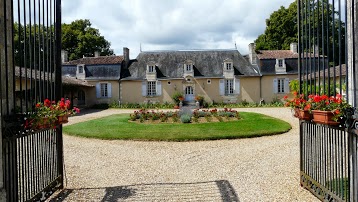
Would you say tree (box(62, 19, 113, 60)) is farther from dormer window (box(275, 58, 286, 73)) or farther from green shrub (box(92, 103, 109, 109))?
dormer window (box(275, 58, 286, 73))

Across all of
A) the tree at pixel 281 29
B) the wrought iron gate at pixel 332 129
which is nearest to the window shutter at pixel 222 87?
the tree at pixel 281 29

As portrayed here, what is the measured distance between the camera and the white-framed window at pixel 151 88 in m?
23.6

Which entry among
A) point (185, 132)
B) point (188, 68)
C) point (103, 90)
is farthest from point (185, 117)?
point (103, 90)

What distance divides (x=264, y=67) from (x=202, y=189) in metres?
20.1

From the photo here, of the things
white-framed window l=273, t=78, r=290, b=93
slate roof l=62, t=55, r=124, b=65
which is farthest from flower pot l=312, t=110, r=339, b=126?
slate roof l=62, t=55, r=124, b=65

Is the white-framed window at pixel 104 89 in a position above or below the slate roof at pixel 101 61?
below

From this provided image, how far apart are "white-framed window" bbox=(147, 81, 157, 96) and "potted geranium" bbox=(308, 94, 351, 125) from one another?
813 inches

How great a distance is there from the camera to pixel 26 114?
300 centimetres

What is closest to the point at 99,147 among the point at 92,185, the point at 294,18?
the point at 92,185

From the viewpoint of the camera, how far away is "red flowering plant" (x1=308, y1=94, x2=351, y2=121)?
2818mm

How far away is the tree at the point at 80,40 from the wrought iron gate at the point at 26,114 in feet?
97.8

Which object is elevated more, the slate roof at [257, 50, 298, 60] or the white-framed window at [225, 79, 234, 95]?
the slate roof at [257, 50, 298, 60]

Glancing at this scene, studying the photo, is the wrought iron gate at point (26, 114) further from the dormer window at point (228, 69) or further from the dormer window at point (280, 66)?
the dormer window at point (280, 66)

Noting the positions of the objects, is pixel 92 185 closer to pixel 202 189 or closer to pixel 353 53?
pixel 202 189
